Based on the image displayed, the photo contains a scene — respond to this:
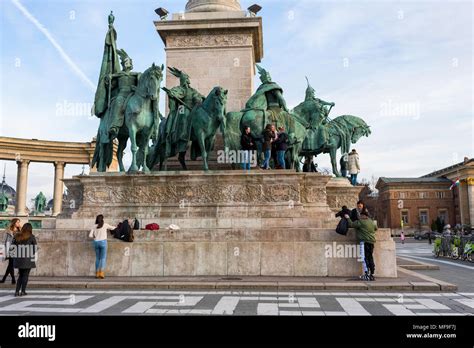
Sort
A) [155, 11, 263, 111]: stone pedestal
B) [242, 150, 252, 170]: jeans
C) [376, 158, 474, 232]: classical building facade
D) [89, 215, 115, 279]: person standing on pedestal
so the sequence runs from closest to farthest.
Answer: [89, 215, 115, 279]: person standing on pedestal, [242, 150, 252, 170]: jeans, [155, 11, 263, 111]: stone pedestal, [376, 158, 474, 232]: classical building facade

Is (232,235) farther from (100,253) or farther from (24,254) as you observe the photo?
(24,254)

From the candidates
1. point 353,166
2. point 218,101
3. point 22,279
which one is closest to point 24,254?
point 22,279

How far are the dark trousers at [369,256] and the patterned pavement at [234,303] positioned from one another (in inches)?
60.3

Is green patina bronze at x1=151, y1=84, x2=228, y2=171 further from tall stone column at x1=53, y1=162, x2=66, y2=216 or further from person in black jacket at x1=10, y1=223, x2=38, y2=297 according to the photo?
tall stone column at x1=53, y1=162, x2=66, y2=216

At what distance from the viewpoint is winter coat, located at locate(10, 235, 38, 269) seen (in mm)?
10938

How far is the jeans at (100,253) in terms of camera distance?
1313cm

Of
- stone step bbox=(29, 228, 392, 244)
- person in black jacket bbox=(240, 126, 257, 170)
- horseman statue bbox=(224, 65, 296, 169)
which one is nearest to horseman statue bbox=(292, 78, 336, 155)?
horseman statue bbox=(224, 65, 296, 169)

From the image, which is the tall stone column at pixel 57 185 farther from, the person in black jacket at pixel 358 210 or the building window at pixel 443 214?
the building window at pixel 443 214

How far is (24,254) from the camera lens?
11.2 meters

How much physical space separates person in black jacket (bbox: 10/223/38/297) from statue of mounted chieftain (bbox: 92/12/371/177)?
651 cm

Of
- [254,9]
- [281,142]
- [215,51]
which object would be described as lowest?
[281,142]

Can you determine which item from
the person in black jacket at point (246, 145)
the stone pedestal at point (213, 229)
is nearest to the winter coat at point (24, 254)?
the stone pedestal at point (213, 229)

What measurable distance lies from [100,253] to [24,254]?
2.42m
